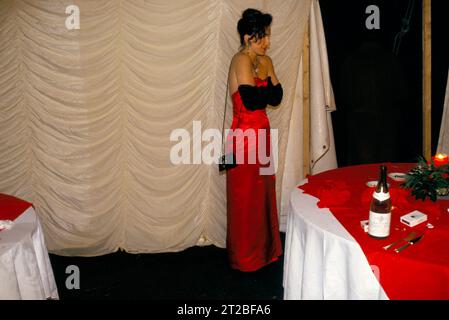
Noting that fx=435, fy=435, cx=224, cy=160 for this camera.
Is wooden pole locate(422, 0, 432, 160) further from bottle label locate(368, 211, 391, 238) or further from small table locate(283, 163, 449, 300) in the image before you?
bottle label locate(368, 211, 391, 238)

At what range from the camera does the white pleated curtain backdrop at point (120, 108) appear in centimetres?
340

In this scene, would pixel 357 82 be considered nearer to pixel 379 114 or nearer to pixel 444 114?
pixel 379 114

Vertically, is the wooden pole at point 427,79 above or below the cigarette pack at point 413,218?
above

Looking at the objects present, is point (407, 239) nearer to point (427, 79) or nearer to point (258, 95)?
point (258, 95)

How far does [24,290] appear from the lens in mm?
1903

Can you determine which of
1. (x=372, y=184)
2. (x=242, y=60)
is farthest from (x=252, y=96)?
(x=372, y=184)

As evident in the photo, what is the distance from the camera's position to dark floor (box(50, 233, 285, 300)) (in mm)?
3025

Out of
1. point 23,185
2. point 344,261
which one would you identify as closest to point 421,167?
point 344,261

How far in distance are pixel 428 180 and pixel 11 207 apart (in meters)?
2.05

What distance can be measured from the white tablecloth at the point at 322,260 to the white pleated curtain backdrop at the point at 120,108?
1649 mm

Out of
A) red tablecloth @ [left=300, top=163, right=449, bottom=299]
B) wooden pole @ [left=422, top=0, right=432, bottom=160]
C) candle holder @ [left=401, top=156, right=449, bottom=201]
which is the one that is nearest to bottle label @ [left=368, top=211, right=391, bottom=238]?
red tablecloth @ [left=300, top=163, right=449, bottom=299]

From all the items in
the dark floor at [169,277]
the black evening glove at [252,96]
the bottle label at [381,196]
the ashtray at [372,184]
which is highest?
the black evening glove at [252,96]

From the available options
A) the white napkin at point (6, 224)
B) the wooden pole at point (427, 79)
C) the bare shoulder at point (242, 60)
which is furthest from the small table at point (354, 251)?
the wooden pole at point (427, 79)

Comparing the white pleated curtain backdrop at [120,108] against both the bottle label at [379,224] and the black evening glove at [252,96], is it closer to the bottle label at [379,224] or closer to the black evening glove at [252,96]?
the black evening glove at [252,96]
